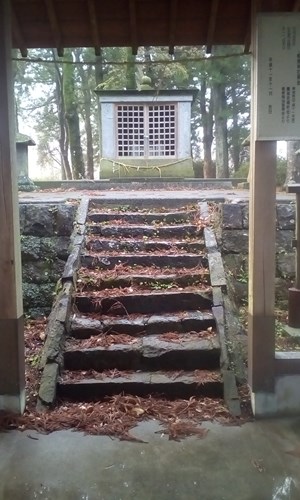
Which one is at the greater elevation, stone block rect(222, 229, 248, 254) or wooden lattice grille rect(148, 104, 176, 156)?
wooden lattice grille rect(148, 104, 176, 156)

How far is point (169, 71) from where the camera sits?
15.0 metres

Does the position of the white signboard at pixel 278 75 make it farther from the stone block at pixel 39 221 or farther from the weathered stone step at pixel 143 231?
the stone block at pixel 39 221

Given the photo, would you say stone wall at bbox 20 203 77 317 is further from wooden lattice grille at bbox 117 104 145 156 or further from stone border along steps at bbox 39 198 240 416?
wooden lattice grille at bbox 117 104 145 156

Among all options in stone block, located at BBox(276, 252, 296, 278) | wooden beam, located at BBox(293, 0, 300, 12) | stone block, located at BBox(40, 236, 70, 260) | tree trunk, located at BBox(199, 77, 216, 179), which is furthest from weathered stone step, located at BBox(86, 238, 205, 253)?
tree trunk, located at BBox(199, 77, 216, 179)

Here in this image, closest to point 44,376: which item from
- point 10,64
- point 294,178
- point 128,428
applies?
point 128,428

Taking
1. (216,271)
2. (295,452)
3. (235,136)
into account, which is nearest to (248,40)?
(216,271)

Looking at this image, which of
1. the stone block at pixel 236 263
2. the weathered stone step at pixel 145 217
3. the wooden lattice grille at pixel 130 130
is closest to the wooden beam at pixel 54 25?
the weathered stone step at pixel 145 217

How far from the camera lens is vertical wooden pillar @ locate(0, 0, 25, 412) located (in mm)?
3230

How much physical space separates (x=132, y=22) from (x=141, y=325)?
261 cm

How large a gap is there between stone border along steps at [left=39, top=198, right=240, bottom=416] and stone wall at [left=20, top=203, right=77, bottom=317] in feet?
0.78

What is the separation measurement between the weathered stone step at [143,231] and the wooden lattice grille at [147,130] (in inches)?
287

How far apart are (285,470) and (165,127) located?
11.2 m

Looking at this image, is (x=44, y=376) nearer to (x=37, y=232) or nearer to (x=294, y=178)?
(x=37, y=232)

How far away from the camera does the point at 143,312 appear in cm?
458
